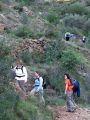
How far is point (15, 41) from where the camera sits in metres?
22.9

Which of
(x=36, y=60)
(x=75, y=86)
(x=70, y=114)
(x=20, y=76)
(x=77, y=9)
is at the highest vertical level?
(x=77, y=9)

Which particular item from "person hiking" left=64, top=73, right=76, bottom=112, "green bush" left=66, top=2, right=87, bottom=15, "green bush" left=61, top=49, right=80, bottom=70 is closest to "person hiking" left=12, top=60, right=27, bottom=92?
"person hiking" left=64, top=73, right=76, bottom=112

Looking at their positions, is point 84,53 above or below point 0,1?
below

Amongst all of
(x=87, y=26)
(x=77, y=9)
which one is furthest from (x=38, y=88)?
(x=77, y=9)

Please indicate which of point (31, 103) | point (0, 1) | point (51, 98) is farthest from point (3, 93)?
point (0, 1)

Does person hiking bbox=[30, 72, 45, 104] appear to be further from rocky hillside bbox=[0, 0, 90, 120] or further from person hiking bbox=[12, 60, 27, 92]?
rocky hillside bbox=[0, 0, 90, 120]

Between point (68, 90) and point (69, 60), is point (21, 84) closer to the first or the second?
point (68, 90)

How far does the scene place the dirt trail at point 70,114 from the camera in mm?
16719

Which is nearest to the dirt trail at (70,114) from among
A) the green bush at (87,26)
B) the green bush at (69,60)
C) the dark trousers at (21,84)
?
the dark trousers at (21,84)

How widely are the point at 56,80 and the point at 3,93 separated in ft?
21.7

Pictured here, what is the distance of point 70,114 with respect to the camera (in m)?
17.1

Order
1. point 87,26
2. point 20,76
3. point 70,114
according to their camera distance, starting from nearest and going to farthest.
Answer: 1. point 20,76
2. point 70,114
3. point 87,26

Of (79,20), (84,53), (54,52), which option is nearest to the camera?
(54,52)

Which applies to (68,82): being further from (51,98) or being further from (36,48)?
(36,48)
